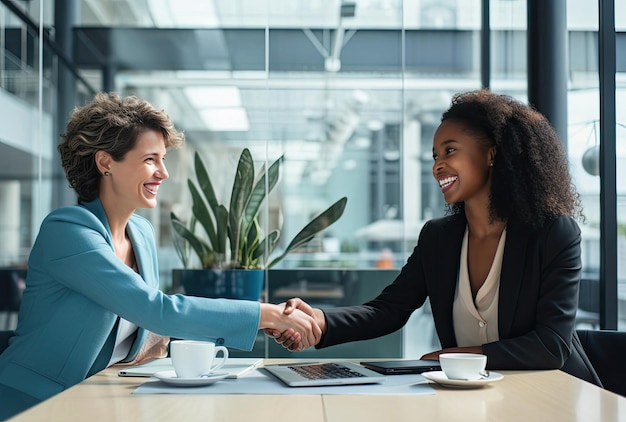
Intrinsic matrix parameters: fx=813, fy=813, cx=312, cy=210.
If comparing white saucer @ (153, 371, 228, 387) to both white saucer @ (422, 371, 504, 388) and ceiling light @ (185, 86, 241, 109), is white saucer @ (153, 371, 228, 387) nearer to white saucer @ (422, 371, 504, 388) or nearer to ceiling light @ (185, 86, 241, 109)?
white saucer @ (422, 371, 504, 388)

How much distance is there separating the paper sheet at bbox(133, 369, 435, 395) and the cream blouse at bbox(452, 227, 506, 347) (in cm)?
61

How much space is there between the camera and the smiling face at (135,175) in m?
2.23

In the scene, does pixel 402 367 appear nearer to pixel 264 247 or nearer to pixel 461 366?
pixel 461 366

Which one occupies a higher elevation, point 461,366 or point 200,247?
point 200,247

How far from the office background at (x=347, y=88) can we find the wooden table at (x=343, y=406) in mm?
1681

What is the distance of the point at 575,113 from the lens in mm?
3338

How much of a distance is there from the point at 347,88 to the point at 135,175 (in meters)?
2.12

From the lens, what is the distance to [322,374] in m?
1.66

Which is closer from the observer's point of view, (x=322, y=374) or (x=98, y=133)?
(x=322, y=374)

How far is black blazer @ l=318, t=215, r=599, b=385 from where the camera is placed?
76.6 inches

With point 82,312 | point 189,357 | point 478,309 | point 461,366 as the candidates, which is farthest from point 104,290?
point 478,309

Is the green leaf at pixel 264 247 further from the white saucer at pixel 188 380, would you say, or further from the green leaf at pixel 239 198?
the white saucer at pixel 188 380

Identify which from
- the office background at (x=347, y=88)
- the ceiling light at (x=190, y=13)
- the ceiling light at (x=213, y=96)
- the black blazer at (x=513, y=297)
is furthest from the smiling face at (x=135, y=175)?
the ceiling light at (x=190, y=13)

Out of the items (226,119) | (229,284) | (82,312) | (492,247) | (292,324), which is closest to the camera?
(82,312)
